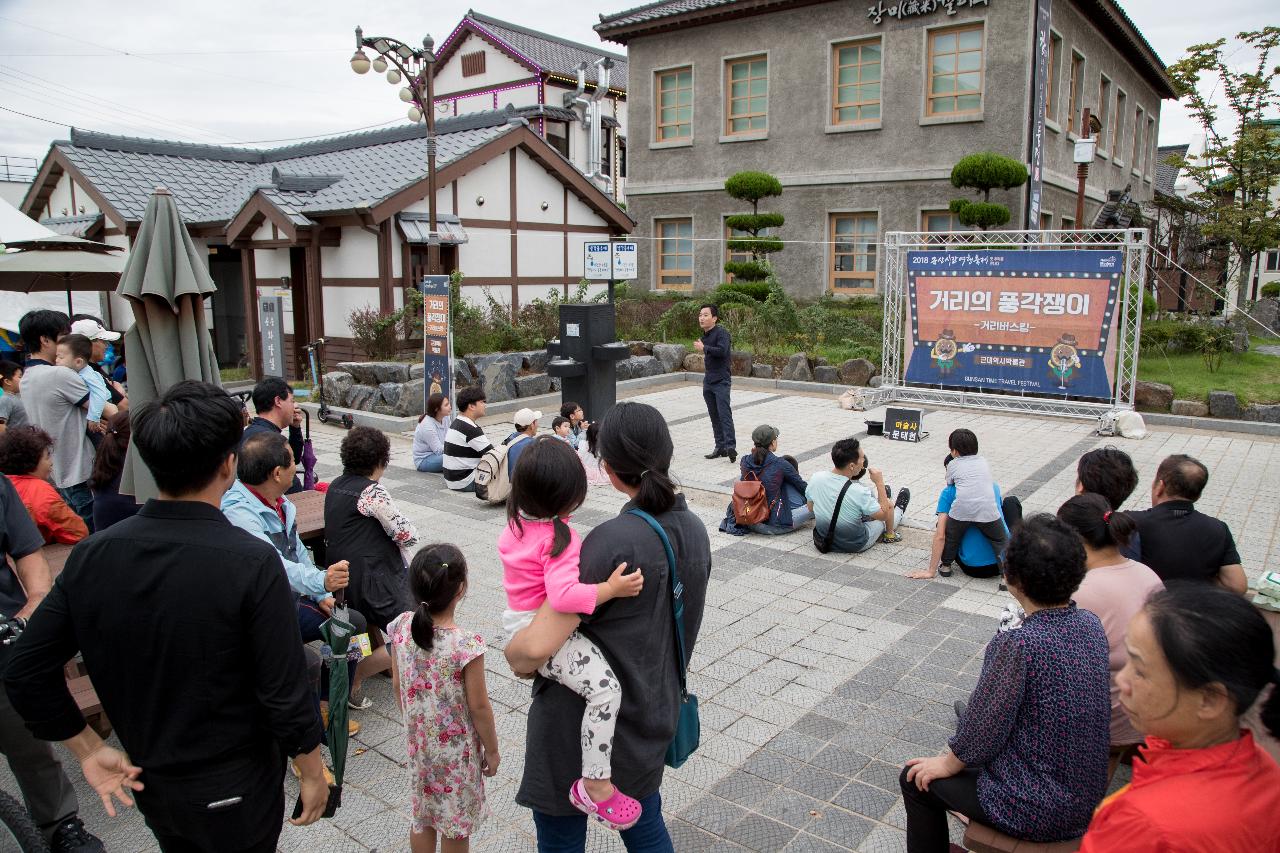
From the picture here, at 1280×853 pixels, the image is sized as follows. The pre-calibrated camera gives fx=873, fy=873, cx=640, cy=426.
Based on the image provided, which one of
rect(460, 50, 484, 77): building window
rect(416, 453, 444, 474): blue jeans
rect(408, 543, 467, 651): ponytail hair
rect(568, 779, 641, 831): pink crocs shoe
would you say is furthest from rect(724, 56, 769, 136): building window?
rect(568, 779, 641, 831): pink crocs shoe

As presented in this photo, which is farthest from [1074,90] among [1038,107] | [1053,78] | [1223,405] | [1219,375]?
[1223,405]

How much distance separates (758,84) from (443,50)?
60.4 feet

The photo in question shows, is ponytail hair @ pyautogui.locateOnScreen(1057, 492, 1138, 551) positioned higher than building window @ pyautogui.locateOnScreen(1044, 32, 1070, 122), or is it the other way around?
building window @ pyautogui.locateOnScreen(1044, 32, 1070, 122)

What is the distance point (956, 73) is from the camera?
60.2 feet

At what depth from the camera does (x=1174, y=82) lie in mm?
19812

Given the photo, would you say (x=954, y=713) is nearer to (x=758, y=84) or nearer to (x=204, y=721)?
(x=204, y=721)

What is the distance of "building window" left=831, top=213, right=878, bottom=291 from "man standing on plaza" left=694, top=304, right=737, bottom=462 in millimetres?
11101

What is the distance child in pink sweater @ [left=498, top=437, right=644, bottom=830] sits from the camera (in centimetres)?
232

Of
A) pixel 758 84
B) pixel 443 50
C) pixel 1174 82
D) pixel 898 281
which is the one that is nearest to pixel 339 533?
pixel 898 281

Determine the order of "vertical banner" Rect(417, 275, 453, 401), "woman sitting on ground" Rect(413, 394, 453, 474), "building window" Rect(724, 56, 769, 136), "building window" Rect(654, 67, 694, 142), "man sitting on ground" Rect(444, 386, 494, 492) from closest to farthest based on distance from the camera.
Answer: "man sitting on ground" Rect(444, 386, 494, 492), "woman sitting on ground" Rect(413, 394, 453, 474), "vertical banner" Rect(417, 275, 453, 401), "building window" Rect(724, 56, 769, 136), "building window" Rect(654, 67, 694, 142)

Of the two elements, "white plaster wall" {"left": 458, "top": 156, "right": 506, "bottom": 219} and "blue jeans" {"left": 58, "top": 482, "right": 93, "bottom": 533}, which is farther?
"white plaster wall" {"left": 458, "top": 156, "right": 506, "bottom": 219}

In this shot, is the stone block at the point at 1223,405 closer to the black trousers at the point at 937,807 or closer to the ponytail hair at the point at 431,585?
the black trousers at the point at 937,807

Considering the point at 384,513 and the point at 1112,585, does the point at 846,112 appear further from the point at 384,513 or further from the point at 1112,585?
the point at 1112,585

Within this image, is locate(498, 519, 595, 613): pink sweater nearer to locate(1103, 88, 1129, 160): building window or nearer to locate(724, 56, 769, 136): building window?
locate(724, 56, 769, 136): building window
